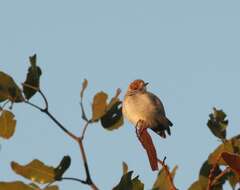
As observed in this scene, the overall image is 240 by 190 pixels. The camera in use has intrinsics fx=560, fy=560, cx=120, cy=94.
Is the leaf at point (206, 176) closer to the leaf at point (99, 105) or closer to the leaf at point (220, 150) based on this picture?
the leaf at point (220, 150)

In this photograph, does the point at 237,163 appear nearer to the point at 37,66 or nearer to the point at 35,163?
the point at 35,163

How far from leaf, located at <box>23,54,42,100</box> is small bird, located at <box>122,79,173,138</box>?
7.76 feet

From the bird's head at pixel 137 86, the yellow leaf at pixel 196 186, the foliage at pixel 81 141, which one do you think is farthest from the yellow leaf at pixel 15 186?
the bird's head at pixel 137 86

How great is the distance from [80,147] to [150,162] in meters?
0.33

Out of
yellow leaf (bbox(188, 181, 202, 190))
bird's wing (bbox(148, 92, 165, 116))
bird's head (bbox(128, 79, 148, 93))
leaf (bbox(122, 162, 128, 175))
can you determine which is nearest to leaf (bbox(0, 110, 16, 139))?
leaf (bbox(122, 162, 128, 175))

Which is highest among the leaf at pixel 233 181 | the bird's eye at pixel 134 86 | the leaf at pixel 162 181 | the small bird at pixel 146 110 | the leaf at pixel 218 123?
the bird's eye at pixel 134 86

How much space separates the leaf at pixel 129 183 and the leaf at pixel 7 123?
0.61 metres

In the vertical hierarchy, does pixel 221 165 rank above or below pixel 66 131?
below

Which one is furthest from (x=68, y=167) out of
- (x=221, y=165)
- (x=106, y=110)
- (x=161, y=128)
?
(x=161, y=128)

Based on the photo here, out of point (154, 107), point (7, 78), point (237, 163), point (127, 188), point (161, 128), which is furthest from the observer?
point (154, 107)

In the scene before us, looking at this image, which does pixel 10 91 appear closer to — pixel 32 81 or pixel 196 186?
pixel 32 81

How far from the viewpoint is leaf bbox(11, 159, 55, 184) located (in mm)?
2662

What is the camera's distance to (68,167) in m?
2.65

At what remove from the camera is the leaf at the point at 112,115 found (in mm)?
2854
